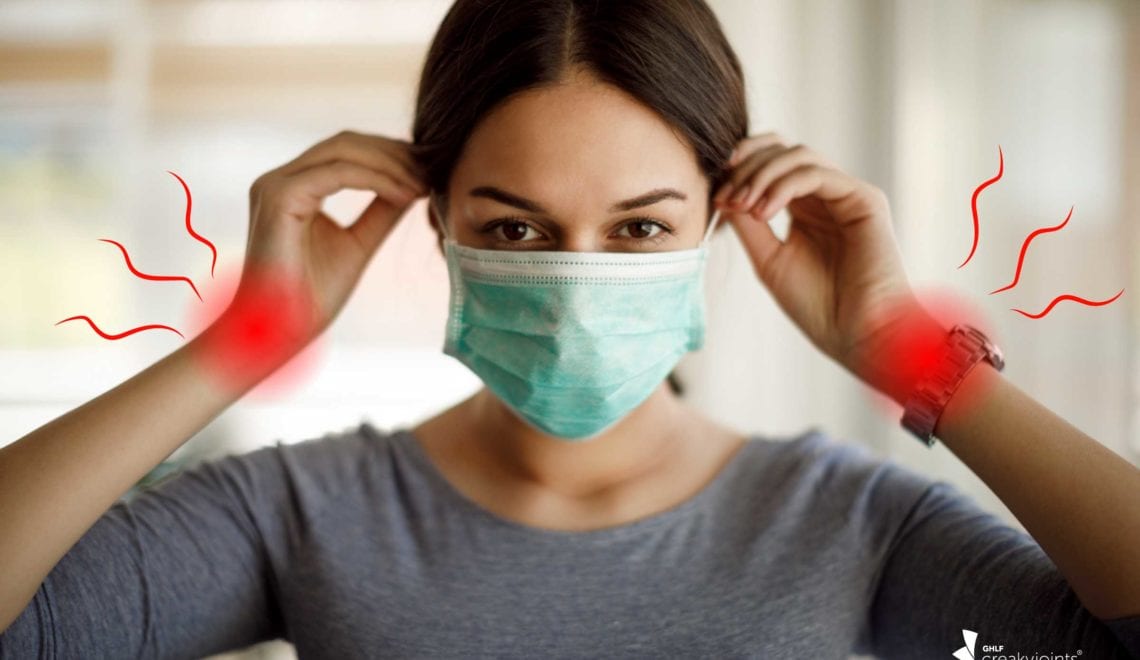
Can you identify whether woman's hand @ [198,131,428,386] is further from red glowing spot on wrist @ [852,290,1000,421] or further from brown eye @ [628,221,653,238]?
red glowing spot on wrist @ [852,290,1000,421]

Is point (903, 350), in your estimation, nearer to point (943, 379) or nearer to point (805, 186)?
point (943, 379)

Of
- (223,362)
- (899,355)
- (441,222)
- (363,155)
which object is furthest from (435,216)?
(899,355)

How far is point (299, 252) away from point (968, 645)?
1079mm

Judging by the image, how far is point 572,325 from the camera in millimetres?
1255

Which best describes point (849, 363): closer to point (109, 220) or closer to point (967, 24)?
point (967, 24)

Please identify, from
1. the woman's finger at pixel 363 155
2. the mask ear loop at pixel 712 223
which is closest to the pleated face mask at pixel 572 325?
the mask ear loop at pixel 712 223

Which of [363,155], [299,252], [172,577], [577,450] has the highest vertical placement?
[363,155]

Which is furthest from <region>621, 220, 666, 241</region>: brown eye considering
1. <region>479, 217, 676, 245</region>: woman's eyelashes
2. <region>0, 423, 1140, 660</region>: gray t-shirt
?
<region>0, 423, 1140, 660</region>: gray t-shirt

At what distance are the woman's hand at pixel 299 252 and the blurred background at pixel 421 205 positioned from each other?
0.81 feet

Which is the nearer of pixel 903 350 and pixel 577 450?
pixel 903 350

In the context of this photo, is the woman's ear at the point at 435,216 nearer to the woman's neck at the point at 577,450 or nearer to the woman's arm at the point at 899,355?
the woman's neck at the point at 577,450

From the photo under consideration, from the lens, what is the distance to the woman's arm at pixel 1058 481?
1.05 metres

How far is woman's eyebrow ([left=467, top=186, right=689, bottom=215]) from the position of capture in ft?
4.07

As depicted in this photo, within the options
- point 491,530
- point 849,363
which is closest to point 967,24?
point 849,363
